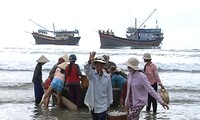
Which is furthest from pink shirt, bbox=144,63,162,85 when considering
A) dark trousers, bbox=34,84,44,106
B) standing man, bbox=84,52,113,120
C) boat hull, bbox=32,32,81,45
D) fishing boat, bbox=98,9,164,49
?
boat hull, bbox=32,32,81,45

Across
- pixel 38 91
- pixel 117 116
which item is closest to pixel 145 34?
pixel 38 91

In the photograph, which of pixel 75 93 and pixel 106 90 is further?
pixel 75 93

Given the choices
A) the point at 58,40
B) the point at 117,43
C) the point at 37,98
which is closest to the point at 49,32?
the point at 58,40

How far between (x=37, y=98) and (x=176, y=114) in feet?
12.8

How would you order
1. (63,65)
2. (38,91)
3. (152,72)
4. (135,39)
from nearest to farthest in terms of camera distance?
(152,72) → (63,65) → (38,91) → (135,39)

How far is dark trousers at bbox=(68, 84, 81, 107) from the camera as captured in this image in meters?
10.3

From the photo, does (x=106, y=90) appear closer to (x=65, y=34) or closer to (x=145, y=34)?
(x=145, y=34)

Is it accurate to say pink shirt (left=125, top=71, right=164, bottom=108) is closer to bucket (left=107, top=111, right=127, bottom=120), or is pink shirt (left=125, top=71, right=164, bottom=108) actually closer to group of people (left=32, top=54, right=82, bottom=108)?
bucket (left=107, top=111, right=127, bottom=120)

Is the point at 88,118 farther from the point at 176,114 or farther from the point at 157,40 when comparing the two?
the point at 157,40

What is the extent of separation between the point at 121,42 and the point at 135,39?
229 inches

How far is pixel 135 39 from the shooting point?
75250mm

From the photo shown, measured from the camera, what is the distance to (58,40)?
3346 inches

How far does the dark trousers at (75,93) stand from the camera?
33.8ft

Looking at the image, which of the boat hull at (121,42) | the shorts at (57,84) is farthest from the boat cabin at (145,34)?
the shorts at (57,84)
